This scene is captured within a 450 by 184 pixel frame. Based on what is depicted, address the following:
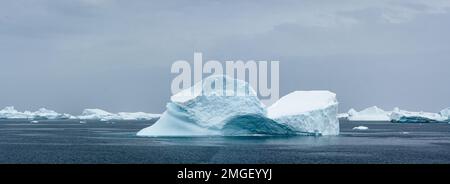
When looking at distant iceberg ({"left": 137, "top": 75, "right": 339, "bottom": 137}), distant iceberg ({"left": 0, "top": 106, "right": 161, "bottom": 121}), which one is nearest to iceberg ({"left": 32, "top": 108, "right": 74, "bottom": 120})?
distant iceberg ({"left": 0, "top": 106, "right": 161, "bottom": 121})

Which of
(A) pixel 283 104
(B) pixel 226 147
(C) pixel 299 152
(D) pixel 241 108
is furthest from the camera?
(A) pixel 283 104

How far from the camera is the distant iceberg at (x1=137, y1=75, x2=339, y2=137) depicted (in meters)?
30.6

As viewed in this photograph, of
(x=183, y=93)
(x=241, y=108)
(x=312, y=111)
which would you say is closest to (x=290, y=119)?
(x=312, y=111)

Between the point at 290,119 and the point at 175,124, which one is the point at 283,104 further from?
the point at 175,124

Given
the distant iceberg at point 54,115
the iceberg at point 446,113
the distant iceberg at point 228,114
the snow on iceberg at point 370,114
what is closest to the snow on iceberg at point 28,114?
the distant iceberg at point 54,115

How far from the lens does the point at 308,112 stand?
32281 millimetres

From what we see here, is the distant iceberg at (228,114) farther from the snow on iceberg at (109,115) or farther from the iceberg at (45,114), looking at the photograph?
the iceberg at (45,114)

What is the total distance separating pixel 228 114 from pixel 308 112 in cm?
501

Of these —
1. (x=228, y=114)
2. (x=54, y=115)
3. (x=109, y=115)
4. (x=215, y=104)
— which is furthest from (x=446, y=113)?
(x=54, y=115)

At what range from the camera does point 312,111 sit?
32.5 metres

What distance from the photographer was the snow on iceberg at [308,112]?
32406 millimetres

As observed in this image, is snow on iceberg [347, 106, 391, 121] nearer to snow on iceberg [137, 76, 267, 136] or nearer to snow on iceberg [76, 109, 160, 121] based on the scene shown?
snow on iceberg [76, 109, 160, 121]

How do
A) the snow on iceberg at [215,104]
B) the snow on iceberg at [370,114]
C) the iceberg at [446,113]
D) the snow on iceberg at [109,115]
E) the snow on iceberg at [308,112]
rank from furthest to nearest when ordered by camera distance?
the snow on iceberg at [109,115]
the snow on iceberg at [370,114]
the iceberg at [446,113]
the snow on iceberg at [308,112]
the snow on iceberg at [215,104]
